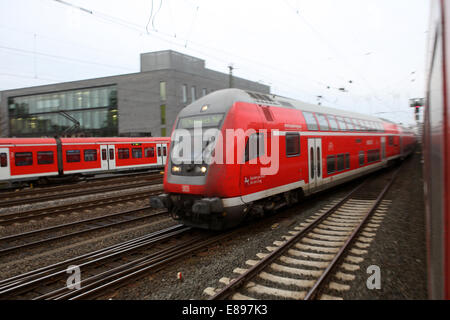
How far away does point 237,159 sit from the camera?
6398 mm

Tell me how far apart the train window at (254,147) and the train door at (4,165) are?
15.3m

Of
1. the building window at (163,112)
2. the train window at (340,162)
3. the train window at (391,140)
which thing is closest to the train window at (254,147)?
the train window at (340,162)

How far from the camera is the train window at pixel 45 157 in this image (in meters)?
16.9

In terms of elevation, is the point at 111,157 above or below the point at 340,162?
above

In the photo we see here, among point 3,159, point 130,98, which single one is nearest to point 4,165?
point 3,159

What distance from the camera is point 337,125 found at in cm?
1143

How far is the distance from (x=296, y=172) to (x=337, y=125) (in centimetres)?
414

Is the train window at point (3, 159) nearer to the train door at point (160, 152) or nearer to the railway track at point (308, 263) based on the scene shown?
the train door at point (160, 152)

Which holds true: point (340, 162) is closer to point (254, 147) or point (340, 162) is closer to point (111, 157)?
point (254, 147)

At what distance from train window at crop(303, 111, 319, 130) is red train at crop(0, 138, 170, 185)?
15365 millimetres

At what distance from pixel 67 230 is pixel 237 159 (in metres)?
5.50

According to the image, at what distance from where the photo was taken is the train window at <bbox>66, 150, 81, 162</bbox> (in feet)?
59.7
